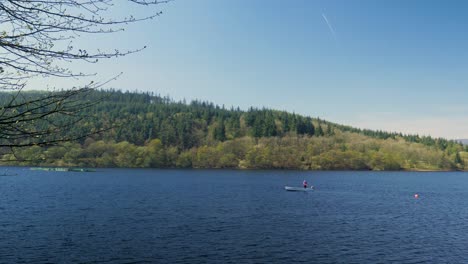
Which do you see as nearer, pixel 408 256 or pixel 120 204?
pixel 408 256

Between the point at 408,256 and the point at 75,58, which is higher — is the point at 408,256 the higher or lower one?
the lower one

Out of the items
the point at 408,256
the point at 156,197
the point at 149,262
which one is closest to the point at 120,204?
the point at 156,197

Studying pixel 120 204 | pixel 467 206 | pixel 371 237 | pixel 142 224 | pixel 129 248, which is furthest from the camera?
pixel 467 206

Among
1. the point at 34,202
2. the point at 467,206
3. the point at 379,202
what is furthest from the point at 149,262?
the point at 467,206

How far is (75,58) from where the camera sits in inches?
291

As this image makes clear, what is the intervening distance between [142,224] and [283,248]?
2068 cm

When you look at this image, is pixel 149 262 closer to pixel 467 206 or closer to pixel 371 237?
pixel 371 237

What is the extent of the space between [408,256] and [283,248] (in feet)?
41.3

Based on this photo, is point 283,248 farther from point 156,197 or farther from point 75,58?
point 156,197

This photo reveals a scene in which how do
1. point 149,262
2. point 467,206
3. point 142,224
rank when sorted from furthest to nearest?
1. point 467,206
2. point 142,224
3. point 149,262

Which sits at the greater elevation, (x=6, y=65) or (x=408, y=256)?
(x=6, y=65)

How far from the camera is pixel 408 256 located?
38344 mm

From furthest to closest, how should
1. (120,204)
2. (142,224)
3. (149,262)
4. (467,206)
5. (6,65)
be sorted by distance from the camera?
1. (467,206)
2. (120,204)
3. (142,224)
4. (149,262)
5. (6,65)

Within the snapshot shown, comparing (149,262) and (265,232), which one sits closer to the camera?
(149,262)
